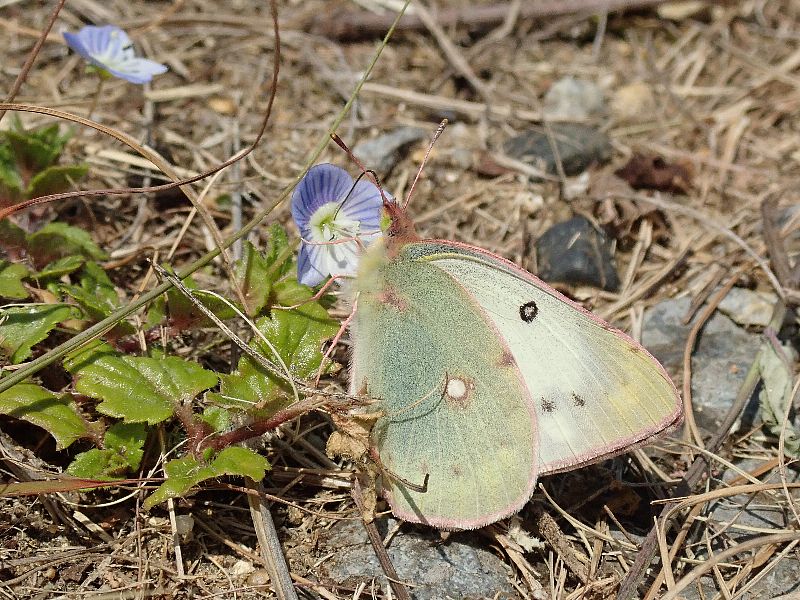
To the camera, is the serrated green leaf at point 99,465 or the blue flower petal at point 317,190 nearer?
the serrated green leaf at point 99,465

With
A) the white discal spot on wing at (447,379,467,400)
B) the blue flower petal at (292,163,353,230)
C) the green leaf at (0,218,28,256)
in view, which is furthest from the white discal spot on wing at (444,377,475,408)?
the green leaf at (0,218,28,256)

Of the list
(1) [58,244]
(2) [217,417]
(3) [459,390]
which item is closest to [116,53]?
(1) [58,244]

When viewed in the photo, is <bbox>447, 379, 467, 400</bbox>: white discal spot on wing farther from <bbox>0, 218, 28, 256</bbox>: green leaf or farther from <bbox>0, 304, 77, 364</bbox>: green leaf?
<bbox>0, 218, 28, 256</bbox>: green leaf

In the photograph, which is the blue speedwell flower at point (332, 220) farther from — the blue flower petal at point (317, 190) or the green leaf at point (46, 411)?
the green leaf at point (46, 411)

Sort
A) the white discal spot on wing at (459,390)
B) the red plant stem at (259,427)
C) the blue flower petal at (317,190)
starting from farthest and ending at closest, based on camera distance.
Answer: the blue flower petal at (317,190), the white discal spot on wing at (459,390), the red plant stem at (259,427)

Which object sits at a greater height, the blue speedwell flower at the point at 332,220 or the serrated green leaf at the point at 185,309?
the blue speedwell flower at the point at 332,220

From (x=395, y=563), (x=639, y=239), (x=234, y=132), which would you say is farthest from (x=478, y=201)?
(x=395, y=563)

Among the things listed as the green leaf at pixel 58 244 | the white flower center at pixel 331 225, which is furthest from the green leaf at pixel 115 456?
the white flower center at pixel 331 225
